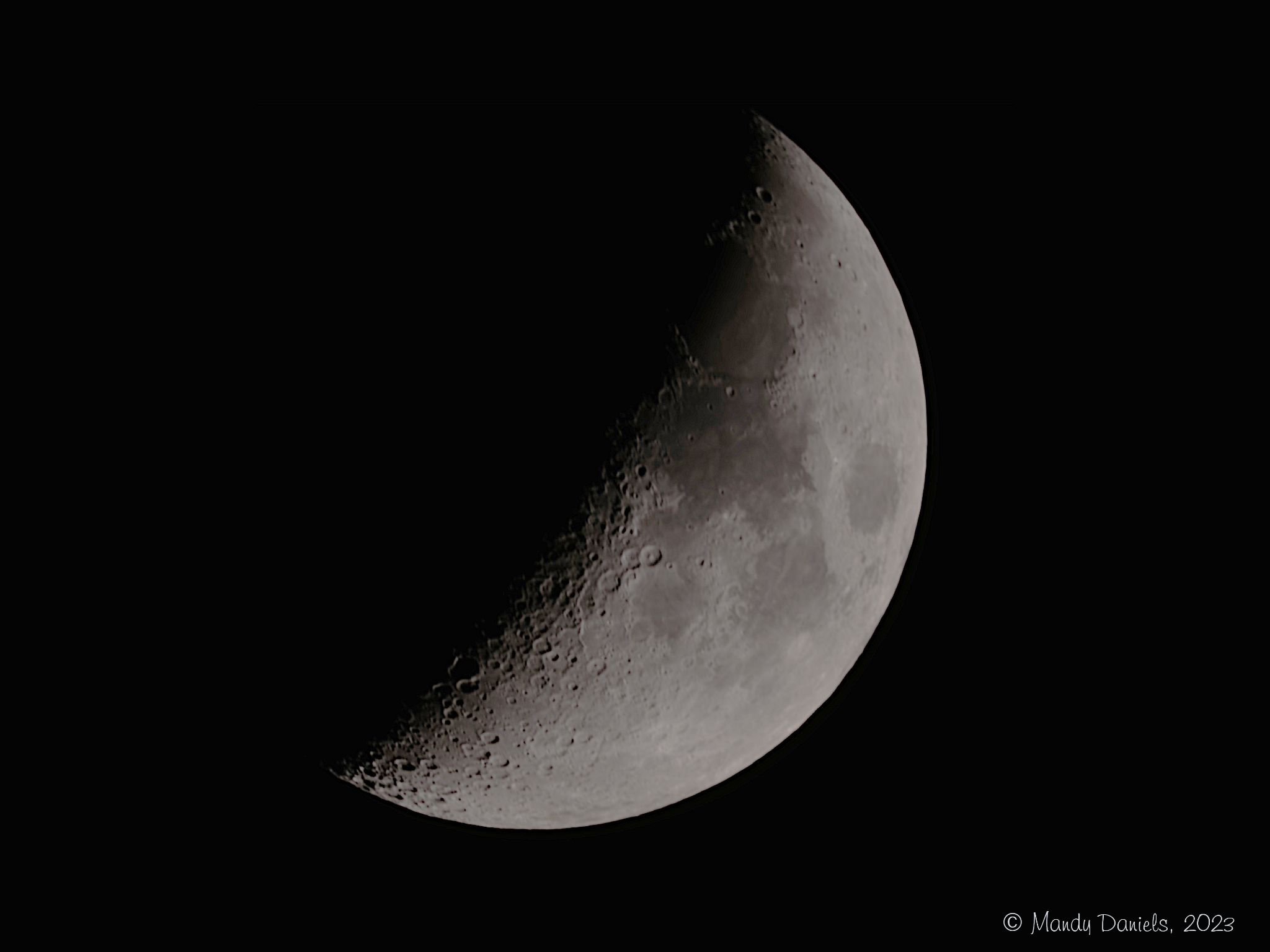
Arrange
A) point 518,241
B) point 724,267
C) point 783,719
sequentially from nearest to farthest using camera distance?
point 518,241, point 724,267, point 783,719

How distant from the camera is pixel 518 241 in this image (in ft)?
7.61

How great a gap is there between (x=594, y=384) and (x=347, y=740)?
154cm

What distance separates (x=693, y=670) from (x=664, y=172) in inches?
60.9

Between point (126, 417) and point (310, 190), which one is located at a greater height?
point (310, 190)

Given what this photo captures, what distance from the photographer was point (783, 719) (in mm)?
3084

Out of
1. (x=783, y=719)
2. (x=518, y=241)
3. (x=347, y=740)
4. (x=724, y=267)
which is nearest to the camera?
(x=518, y=241)

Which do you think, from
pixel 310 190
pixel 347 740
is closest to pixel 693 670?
pixel 347 740

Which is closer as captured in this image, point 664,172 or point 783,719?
point 664,172

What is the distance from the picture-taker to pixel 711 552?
2486mm

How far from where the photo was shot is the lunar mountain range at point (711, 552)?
8.00ft

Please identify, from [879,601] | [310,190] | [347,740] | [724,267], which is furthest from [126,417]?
[879,601]

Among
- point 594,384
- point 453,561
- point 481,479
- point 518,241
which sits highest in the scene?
point 518,241

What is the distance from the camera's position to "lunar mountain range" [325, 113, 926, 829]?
2.44m

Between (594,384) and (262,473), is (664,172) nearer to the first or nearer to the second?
(594,384)
